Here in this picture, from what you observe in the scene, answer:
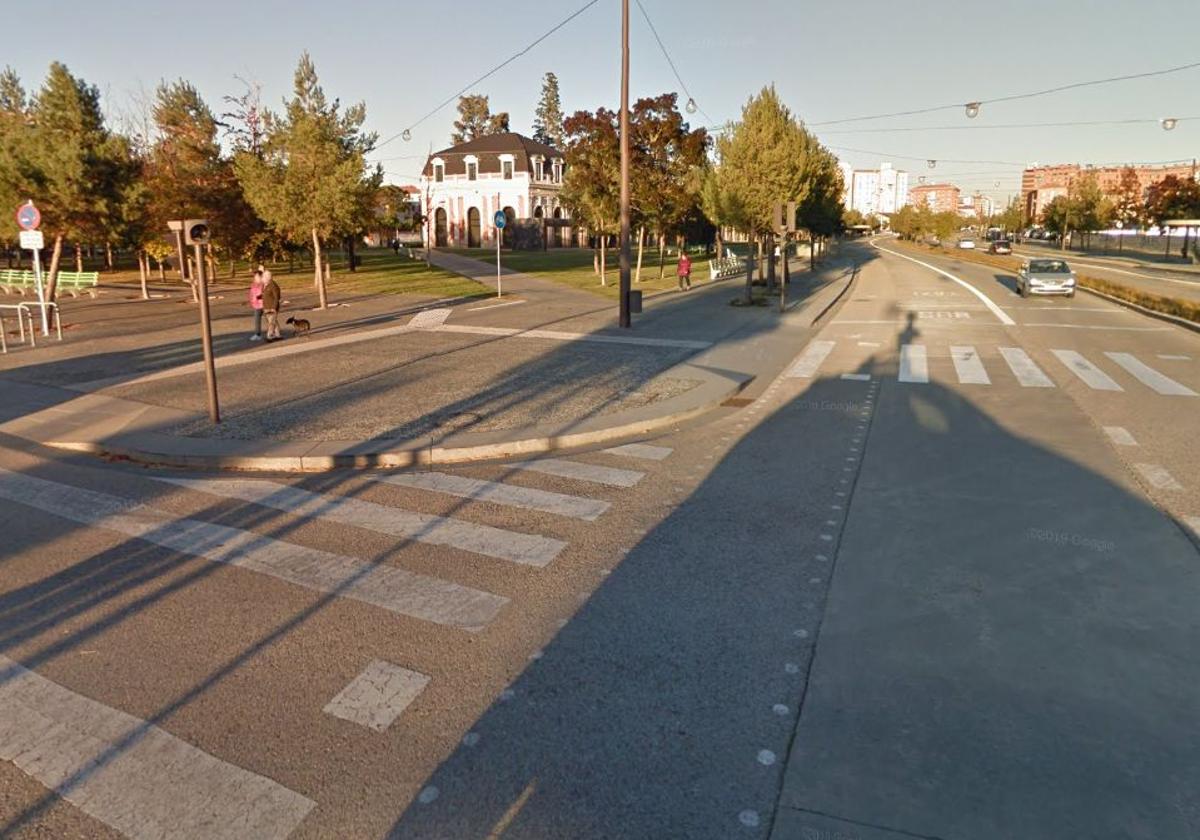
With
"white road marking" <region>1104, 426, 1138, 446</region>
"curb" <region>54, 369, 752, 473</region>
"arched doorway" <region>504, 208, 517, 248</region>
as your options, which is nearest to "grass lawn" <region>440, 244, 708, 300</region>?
"arched doorway" <region>504, 208, 517, 248</region>

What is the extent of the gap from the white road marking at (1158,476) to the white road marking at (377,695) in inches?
275

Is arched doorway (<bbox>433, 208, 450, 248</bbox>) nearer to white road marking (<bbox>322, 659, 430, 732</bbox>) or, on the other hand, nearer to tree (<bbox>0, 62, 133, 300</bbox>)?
tree (<bbox>0, 62, 133, 300</bbox>)

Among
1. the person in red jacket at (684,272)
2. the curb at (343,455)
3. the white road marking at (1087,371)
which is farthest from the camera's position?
the person in red jacket at (684,272)

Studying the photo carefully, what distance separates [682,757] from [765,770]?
37 centimetres

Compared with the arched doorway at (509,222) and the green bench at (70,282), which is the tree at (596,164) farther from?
the arched doorway at (509,222)

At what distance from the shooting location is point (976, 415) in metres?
9.89

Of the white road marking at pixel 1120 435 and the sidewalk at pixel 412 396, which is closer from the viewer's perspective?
the white road marking at pixel 1120 435

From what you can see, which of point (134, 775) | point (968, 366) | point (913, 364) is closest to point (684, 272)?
point (913, 364)

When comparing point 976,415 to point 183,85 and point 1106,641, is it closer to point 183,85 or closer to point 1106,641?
point 1106,641

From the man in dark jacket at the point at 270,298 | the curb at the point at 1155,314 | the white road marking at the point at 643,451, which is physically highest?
the man in dark jacket at the point at 270,298

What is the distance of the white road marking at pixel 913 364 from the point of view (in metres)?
12.7

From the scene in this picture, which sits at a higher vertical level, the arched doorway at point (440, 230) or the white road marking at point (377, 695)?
the arched doorway at point (440, 230)

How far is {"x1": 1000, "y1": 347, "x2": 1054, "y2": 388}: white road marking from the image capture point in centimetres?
1193

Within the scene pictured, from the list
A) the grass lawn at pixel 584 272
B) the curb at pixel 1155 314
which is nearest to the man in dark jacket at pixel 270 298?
the grass lawn at pixel 584 272
